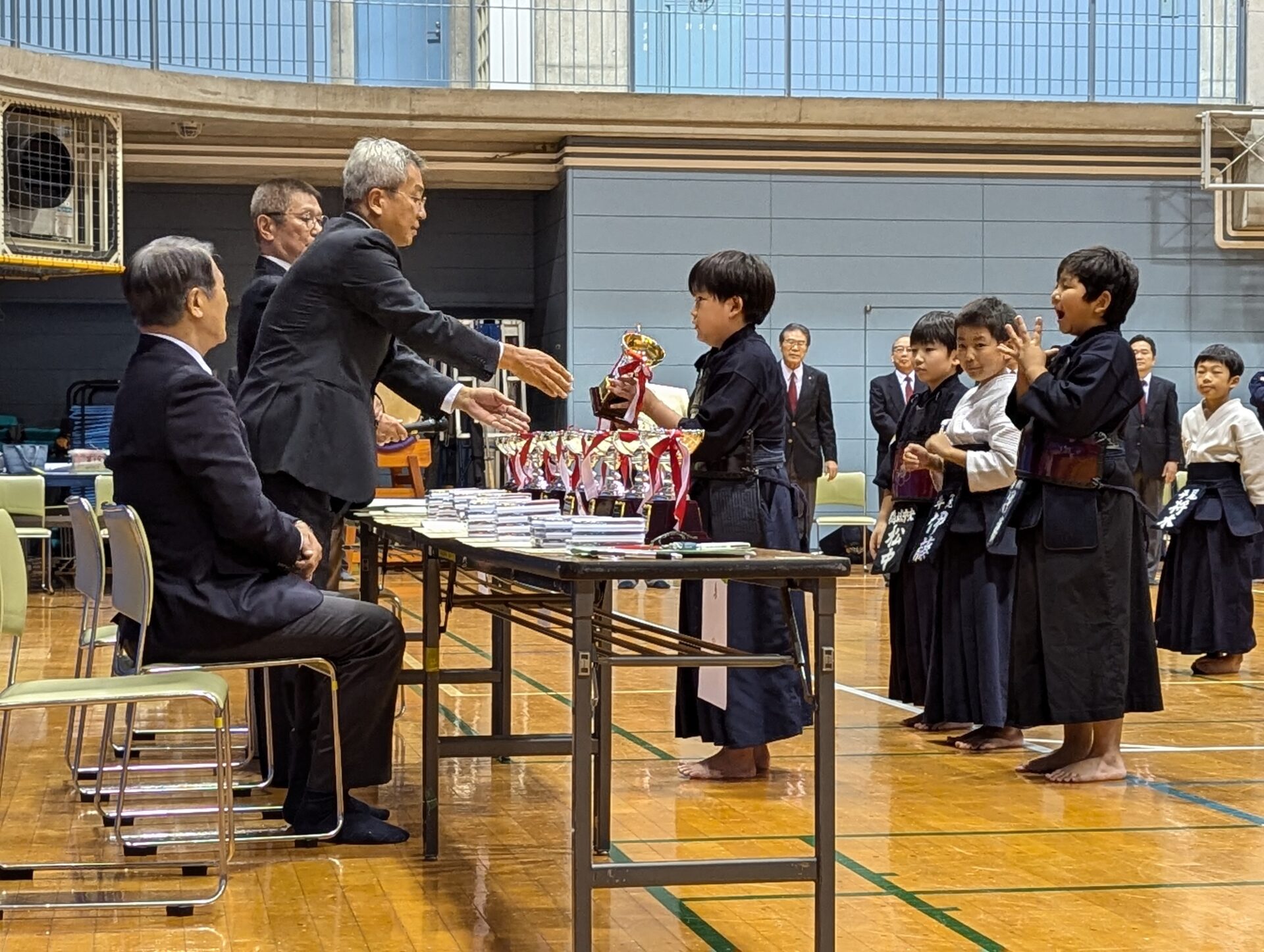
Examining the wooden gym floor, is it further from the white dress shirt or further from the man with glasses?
the man with glasses

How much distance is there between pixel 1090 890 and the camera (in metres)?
3.56

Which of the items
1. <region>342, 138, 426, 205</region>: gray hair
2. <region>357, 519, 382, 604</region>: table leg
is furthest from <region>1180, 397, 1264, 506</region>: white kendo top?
<region>342, 138, 426, 205</region>: gray hair

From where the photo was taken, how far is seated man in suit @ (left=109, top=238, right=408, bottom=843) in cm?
367

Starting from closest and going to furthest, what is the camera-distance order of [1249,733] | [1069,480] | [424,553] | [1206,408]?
[424,553], [1069,480], [1249,733], [1206,408]

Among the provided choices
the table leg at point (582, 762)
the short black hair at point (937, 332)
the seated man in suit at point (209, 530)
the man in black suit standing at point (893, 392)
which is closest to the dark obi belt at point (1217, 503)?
the short black hair at point (937, 332)

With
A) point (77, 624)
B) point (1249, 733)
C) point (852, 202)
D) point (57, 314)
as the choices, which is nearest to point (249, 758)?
point (1249, 733)

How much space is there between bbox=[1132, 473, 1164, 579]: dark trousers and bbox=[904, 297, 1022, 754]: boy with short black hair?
18.1 feet

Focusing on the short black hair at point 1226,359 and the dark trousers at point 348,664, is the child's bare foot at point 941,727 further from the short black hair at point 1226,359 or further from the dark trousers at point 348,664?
the short black hair at point 1226,359

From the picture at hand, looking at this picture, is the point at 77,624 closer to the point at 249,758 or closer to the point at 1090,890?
the point at 249,758

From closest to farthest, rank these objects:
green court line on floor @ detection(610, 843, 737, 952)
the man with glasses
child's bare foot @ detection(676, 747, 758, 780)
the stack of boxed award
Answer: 1. the stack of boxed award
2. green court line on floor @ detection(610, 843, 737, 952)
3. child's bare foot @ detection(676, 747, 758, 780)
4. the man with glasses

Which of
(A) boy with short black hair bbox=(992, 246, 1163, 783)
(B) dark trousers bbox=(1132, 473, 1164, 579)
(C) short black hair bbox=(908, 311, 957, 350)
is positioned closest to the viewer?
(A) boy with short black hair bbox=(992, 246, 1163, 783)

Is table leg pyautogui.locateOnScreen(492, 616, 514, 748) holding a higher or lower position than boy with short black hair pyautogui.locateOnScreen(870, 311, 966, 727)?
lower

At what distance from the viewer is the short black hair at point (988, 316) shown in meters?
5.24

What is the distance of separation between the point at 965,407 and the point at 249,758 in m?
2.46
